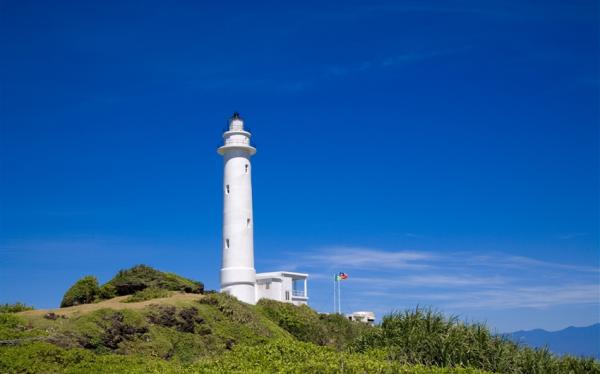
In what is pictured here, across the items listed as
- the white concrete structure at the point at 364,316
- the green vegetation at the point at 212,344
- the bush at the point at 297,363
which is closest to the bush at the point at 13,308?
the green vegetation at the point at 212,344

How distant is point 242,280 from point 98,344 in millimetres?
17726

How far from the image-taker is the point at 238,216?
126 ft

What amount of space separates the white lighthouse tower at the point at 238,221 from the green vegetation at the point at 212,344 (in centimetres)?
836

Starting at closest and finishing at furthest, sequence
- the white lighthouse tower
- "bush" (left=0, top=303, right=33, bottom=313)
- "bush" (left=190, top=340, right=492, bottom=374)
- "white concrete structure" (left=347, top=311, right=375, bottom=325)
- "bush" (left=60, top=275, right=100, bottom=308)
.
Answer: "bush" (left=190, top=340, right=492, bottom=374) < "bush" (left=0, top=303, right=33, bottom=313) < "bush" (left=60, top=275, right=100, bottom=308) < the white lighthouse tower < "white concrete structure" (left=347, top=311, right=375, bottom=325)

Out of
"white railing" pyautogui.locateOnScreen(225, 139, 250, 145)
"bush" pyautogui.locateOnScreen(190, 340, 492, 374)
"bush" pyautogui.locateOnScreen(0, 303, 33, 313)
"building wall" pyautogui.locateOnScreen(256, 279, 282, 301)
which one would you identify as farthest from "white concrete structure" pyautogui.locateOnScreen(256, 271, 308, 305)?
"bush" pyautogui.locateOnScreen(190, 340, 492, 374)

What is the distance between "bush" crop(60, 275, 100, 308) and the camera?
94.5ft

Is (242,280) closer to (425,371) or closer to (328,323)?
(328,323)

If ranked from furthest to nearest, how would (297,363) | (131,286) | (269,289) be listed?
(269,289), (131,286), (297,363)

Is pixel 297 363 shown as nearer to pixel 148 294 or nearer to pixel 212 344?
pixel 212 344

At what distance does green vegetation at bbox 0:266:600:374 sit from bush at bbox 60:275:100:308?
47mm

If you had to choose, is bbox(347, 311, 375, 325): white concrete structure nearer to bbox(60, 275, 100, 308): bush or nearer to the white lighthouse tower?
the white lighthouse tower

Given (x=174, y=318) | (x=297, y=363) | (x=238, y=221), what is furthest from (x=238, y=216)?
(x=297, y=363)

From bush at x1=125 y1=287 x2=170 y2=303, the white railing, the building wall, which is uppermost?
the white railing

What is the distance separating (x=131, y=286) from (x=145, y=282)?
0.77 meters
